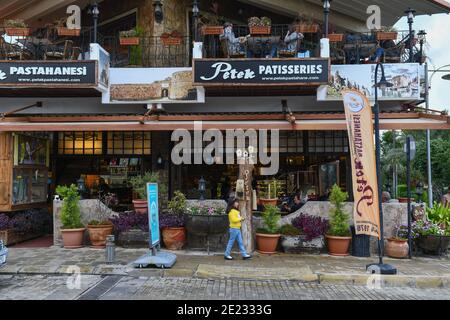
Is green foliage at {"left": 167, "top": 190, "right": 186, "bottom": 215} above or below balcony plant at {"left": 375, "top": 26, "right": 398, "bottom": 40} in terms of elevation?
below

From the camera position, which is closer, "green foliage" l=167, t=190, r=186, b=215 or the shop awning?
the shop awning

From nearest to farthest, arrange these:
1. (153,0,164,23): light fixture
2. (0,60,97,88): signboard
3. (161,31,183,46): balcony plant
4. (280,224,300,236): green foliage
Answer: (280,224,300,236): green foliage → (0,60,97,88): signboard → (153,0,164,23): light fixture → (161,31,183,46): balcony plant

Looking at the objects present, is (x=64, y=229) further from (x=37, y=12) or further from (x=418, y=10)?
(x=418, y=10)

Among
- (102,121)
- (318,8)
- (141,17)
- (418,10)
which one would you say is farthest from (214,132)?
(418,10)

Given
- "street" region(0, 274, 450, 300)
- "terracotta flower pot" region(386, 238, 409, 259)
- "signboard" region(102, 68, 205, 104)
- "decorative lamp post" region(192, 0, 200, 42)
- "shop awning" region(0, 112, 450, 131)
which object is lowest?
"street" region(0, 274, 450, 300)

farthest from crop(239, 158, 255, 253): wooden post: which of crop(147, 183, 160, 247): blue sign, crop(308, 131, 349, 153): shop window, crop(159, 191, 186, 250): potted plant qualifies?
crop(308, 131, 349, 153): shop window

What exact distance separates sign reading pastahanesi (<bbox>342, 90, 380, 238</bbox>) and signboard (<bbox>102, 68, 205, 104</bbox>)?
5.66 m

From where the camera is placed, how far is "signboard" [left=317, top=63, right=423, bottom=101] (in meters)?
13.1

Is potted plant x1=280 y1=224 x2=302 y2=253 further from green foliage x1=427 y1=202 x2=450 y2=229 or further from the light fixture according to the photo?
the light fixture

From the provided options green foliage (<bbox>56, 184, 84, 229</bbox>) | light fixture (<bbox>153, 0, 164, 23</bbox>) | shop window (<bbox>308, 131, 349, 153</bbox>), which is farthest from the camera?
shop window (<bbox>308, 131, 349, 153</bbox>)

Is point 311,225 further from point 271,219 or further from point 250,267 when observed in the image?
point 250,267

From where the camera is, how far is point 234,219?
33.4 ft

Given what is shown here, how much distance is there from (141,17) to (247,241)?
28.8 ft

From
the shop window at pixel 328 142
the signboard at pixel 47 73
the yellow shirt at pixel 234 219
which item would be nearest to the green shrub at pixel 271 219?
the yellow shirt at pixel 234 219
